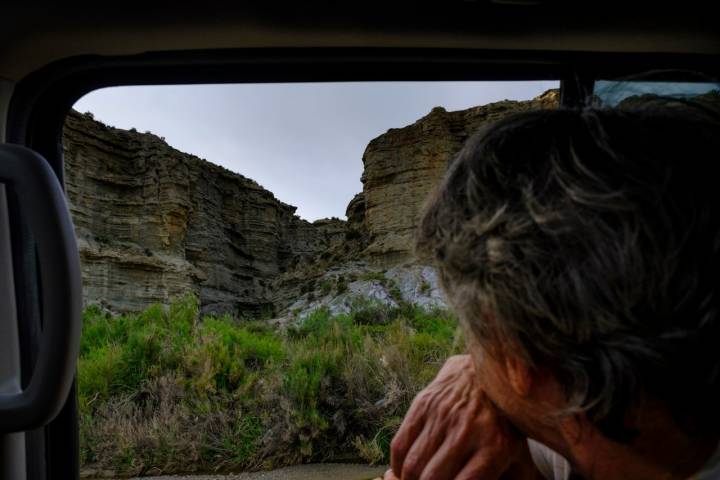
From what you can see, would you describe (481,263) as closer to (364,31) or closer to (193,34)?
(364,31)

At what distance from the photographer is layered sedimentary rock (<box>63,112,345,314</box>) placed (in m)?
17.5

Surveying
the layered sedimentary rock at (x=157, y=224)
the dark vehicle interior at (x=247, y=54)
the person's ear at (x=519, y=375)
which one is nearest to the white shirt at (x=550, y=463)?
the person's ear at (x=519, y=375)

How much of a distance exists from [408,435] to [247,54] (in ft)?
3.09

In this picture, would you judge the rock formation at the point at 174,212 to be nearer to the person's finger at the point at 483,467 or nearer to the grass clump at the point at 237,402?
the grass clump at the point at 237,402

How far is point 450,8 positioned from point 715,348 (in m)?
0.87

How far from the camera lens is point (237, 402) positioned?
3.92m

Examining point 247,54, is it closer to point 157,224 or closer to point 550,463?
point 550,463

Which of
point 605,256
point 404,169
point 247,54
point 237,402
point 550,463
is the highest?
point 404,169

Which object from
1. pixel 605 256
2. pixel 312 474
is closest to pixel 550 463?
pixel 605 256

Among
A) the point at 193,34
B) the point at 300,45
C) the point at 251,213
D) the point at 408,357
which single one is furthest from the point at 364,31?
the point at 251,213

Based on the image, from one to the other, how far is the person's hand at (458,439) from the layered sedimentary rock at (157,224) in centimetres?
1738

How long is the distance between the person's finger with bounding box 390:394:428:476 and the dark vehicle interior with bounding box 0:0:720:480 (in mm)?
799

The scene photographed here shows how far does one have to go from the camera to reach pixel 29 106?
110 centimetres

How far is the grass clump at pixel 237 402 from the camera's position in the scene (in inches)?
125
